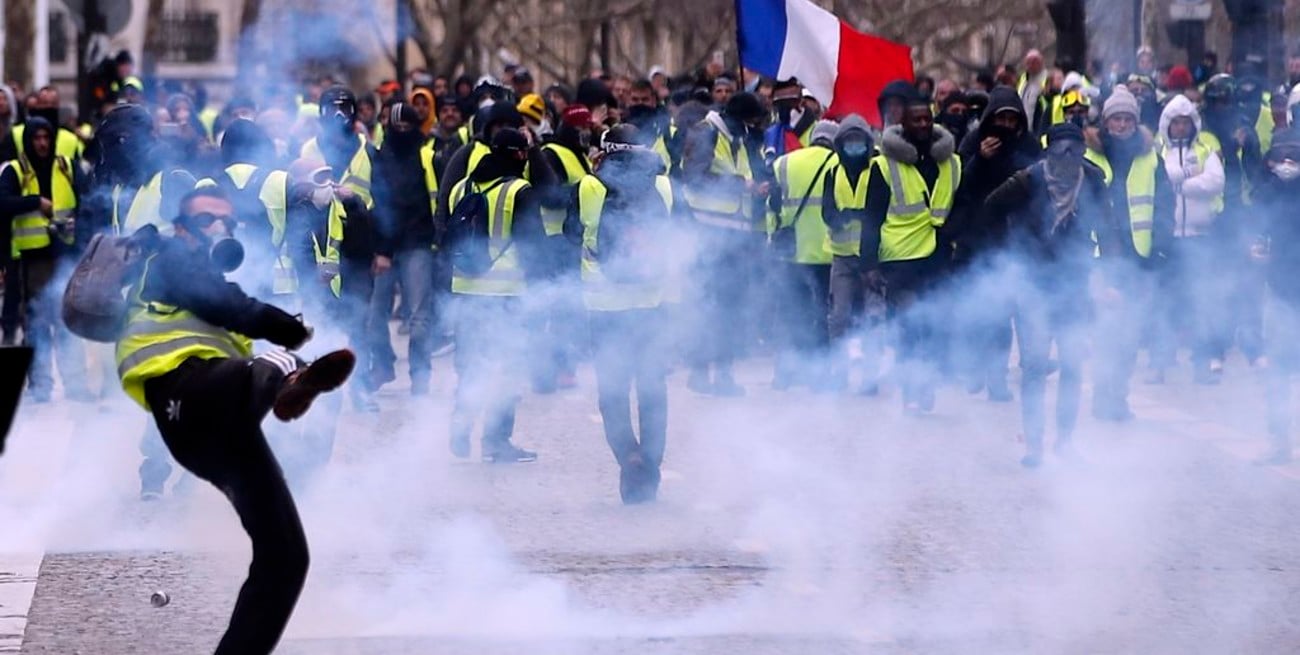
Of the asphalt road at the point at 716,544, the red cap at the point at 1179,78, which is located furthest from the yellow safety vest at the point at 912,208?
the red cap at the point at 1179,78

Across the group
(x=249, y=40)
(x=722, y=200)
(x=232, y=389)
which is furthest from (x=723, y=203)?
(x=249, y=40)

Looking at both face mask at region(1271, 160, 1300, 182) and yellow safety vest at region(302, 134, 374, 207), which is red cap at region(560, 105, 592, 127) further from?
face mask at region(1271, 160, 1300, 182)

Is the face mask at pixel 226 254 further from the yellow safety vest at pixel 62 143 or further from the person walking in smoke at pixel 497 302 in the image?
the yellow safety vest at pixel 62 143

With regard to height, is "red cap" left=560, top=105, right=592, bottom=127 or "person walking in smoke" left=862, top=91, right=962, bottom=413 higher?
"red cap" left=560, top=105, right=592, bottom=127

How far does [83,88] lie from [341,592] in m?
15.3

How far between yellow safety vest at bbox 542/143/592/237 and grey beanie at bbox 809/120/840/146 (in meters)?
2.58

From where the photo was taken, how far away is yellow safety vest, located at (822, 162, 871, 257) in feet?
44.7

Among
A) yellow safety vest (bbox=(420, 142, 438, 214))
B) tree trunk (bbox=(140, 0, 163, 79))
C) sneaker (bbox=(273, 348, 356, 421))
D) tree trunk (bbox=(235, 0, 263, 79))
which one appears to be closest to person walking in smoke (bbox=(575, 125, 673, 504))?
sneaker (bbox=(273, 348, 356, 421))

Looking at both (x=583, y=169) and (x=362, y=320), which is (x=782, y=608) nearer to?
(x=583, y=169)

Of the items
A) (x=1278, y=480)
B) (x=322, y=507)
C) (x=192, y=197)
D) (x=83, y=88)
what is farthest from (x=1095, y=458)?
(x=83, y=88)

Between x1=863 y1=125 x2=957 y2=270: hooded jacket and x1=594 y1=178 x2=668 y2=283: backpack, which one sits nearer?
x1=594 y1=178 x2=668 y2=283: backpack

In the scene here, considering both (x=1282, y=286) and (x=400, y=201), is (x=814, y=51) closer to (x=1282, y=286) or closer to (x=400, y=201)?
(x=1282, y=286)

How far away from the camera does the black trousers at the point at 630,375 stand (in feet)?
33.2

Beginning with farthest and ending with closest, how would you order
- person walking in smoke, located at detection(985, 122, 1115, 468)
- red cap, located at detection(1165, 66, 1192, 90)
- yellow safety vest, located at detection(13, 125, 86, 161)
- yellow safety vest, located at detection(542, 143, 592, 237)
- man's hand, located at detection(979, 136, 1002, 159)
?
1. red cap, located at detection(1165, 66, 1192, 90)
2. yellow safety vest, located at detection(13, 125, 86, 161)
3. man's hand, located at detection(979, 136, 1002, 159)
4. person walking in smoke, located at detection(985, 122, 1115, 468)
5. yellow safety vest, located at detection(542, 143, 592, 237)
